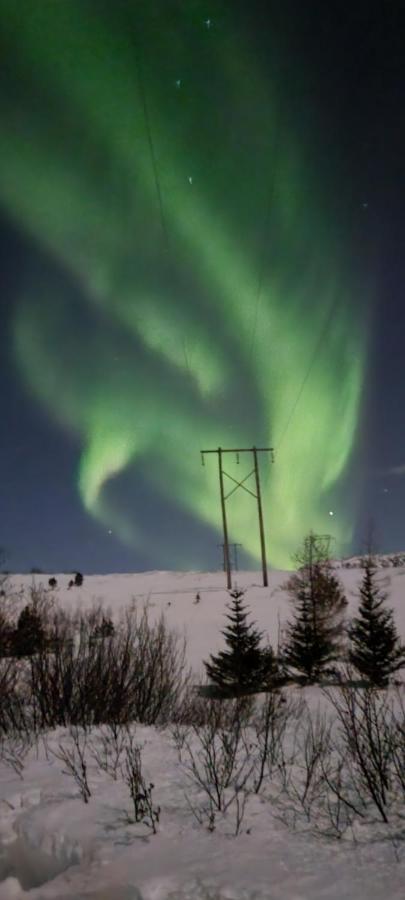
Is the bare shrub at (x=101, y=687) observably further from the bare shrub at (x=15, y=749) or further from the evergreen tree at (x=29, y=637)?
the bare shrub at (x=15, y=749)

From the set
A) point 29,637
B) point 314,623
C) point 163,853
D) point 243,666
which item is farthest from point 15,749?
point 314,623

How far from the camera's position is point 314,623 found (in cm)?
2241

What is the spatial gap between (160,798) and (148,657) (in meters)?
7.79

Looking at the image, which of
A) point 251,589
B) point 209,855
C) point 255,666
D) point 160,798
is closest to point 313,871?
point 209,855

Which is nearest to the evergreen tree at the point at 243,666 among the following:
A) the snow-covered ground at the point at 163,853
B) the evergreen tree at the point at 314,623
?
the evergreen tree at the point at 314,623

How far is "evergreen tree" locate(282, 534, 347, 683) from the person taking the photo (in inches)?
844

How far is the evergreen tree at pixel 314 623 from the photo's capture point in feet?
70.3

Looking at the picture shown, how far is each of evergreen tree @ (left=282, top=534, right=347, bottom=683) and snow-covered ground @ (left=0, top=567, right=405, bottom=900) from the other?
51.2 ft

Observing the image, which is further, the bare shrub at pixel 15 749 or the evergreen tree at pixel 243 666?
the evergreen tree at pixel 243 666

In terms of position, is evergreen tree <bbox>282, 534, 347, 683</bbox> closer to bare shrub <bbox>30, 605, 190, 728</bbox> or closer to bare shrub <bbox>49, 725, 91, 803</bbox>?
bare shrub <bbox>30, 605, 190, 728</bbox>

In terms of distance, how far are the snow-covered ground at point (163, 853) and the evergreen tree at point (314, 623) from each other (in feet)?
51.2

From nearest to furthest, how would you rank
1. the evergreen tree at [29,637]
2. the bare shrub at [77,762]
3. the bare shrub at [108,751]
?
1. the bare shrub at [77,762]
2. the bare shrub at [108,751]
3. the evergreen tree at [29,637]

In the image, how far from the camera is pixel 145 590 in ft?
159

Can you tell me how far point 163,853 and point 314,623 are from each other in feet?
62.7
